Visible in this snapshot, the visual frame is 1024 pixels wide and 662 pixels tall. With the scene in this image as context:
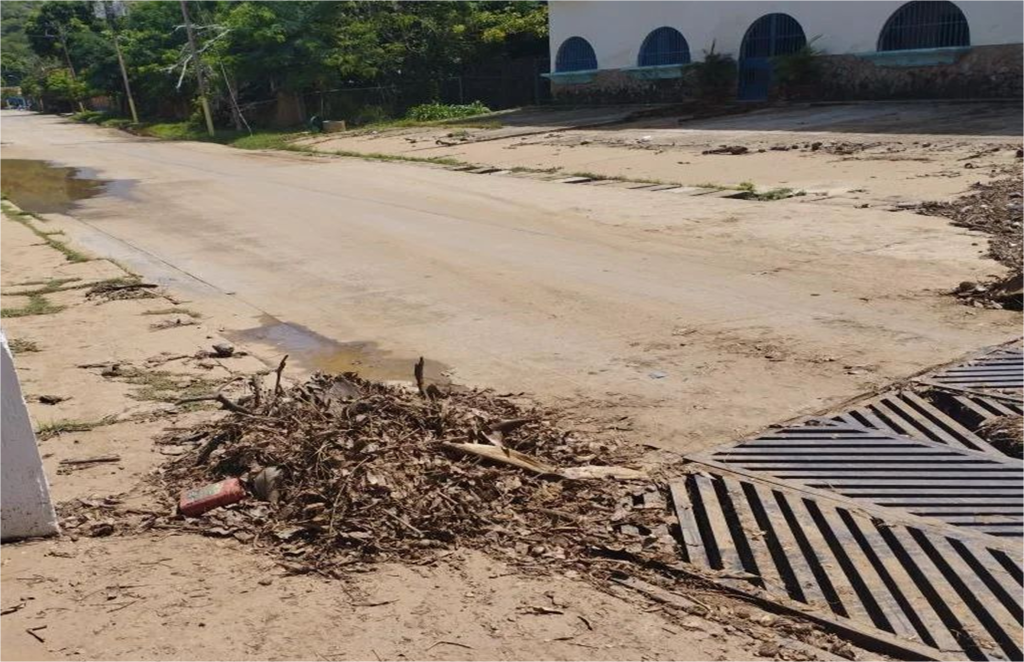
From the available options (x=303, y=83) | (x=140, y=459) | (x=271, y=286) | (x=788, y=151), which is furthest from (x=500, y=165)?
(x=303, y=83)

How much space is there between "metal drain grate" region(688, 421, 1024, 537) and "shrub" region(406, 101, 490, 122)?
31.8 m

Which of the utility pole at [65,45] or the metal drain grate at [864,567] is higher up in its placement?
the utility pole at [65,45]

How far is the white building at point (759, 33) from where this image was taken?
24.8m

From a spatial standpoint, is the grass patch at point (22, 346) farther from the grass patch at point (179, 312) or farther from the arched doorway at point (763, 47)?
the arched doorway at point (763, 47)

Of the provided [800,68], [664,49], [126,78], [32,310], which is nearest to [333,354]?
[32,310]

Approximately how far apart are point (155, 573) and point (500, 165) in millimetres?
16813

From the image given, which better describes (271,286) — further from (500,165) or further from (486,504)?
(500,165)

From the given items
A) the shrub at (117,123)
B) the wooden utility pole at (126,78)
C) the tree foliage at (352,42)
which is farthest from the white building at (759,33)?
the wooden utility pole at (126,78)

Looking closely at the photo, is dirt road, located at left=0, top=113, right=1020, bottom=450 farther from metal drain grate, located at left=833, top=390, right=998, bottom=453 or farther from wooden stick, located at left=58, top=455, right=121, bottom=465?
wooden stick, located at left=58, top=455, right=121, bottom=465

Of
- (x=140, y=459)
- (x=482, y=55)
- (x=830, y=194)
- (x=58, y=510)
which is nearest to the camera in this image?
(x=58, y=510)

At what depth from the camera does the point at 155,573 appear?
3.91 meters

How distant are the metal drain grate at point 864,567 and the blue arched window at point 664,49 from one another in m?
30.1

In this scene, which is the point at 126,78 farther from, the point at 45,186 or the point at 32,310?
the point at 32,310

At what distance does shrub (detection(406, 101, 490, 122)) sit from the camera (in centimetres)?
3603
